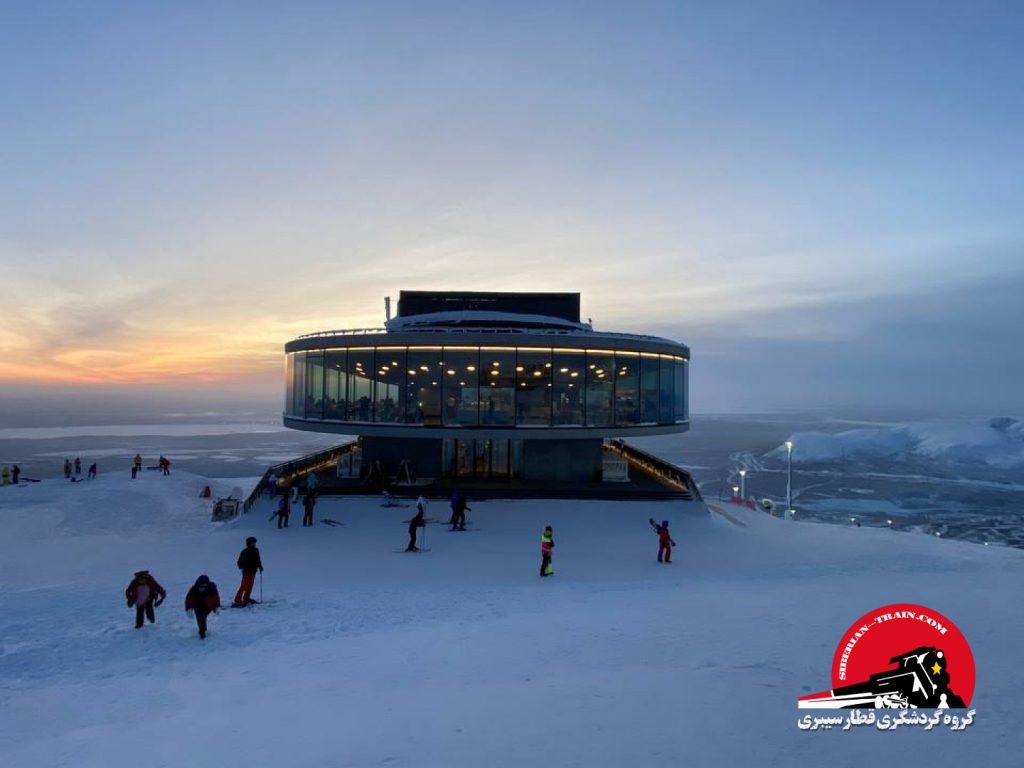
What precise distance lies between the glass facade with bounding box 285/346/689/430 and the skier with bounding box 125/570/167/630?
53.6ft

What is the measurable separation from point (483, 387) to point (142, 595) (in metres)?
17.6

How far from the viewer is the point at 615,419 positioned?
29.0 meters

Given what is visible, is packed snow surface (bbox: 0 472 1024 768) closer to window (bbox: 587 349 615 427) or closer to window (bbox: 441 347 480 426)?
window (bbox: 441 347 480 426)

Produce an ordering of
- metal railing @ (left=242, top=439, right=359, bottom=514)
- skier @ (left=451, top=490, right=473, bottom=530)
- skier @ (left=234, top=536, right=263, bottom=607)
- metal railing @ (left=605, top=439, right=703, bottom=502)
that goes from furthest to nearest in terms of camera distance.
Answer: metal railing @ (left=605, top=439, right=703, bottom=502)
metal railing @ (left=242, top=439, right=359, bottom=514)
skier @ (left=451, top=490, right=473, bottom=530)
skier @ (left=234, top=536, right=263, bottom=607)

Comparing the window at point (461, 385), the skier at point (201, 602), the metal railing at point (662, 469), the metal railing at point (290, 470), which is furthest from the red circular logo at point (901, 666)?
the metal railing at point (290, 470)

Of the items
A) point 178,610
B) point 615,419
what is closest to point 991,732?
point 178,610

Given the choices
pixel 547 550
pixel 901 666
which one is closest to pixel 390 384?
pixel 547 550

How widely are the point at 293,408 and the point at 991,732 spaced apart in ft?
100

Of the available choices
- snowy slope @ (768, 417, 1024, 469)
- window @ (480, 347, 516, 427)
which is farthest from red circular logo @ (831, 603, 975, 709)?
snowy slope @ (768, 417, 1024, 469)

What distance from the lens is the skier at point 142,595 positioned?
12.0 metres

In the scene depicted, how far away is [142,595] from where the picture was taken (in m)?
12.1

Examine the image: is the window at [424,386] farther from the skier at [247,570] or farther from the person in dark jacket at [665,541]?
the skier at [247,570]

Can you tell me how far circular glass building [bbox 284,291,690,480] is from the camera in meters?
28.0

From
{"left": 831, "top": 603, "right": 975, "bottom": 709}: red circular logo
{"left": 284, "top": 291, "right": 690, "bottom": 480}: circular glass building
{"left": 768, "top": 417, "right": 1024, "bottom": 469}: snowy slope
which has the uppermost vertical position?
{"left": 284, "top": 291, "right": 690, "bottom": 480}: circular glass building
